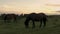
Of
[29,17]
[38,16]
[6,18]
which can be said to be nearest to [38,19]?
[38,16]

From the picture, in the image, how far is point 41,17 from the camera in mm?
15430

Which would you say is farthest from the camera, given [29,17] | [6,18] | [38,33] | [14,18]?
[14,18]

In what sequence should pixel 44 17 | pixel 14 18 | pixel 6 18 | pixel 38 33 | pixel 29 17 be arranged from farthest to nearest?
pixel 14 18 < pixel 6 18 < pixel 44 17 < pixel 29 17 < pixel 38 33

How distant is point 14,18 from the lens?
24.1 m

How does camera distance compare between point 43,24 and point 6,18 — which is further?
point 6,18

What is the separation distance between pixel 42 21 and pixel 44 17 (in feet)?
1.66

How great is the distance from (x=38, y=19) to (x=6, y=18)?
8316 millimetres

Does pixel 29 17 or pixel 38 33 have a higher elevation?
pixel 29 17

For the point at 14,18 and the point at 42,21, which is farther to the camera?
the point at 14,18

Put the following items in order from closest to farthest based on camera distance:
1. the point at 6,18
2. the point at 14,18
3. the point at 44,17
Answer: the point at 44,17 → the point at 6,18 → the point at 14,18

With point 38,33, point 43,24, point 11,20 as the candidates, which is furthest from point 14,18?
point 38,33

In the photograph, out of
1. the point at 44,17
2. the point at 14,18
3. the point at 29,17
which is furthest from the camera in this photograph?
the point at 14,18

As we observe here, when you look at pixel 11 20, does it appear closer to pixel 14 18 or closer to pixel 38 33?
pixel 14 18

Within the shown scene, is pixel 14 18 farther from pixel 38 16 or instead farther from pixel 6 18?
pixel 38 16
